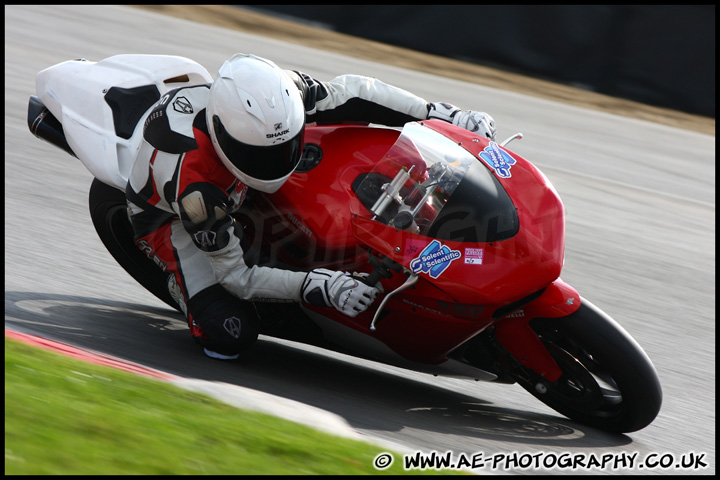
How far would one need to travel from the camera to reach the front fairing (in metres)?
3.48

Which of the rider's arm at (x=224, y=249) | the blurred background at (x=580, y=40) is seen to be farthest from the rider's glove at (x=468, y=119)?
the blurred background at (x=580, y=40)

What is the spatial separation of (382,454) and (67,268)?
9.15ft

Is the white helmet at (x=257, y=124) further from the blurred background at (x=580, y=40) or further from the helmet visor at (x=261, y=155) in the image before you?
the blurred background at (x=580, y=40)

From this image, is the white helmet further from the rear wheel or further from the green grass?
the rear wheel

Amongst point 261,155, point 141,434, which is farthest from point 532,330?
point 141,434

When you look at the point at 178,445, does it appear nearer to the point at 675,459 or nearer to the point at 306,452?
the point at 306,452

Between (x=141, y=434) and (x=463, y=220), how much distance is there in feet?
4.93

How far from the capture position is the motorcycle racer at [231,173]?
3641mm

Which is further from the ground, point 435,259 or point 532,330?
point 435,259

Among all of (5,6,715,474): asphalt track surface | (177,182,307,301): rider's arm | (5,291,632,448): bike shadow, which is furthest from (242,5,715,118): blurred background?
(177,182,307,301): rider's arm

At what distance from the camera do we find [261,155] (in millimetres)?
3623

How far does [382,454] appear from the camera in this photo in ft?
10.2

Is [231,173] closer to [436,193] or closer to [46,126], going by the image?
[436,193]

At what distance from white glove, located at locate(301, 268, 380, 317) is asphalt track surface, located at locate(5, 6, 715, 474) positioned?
468 millimetres
